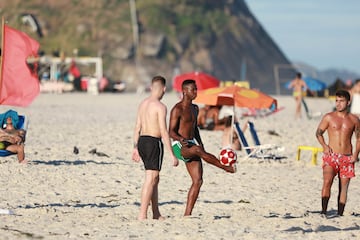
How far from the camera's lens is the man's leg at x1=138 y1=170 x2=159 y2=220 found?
368 inches

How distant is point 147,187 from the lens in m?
9.37

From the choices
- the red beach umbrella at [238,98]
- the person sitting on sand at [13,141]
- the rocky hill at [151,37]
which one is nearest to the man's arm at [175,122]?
the person sitting on sand at [13,141]

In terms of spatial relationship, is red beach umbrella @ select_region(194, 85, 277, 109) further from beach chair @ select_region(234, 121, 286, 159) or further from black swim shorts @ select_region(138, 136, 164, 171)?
black swim shorts @ select_region(138, 136, 164, 171)

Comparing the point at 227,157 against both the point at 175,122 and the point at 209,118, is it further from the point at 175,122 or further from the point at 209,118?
the point at 209,118

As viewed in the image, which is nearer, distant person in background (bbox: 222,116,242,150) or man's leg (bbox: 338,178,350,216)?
man's leg (bbox: 338,178,350,216)

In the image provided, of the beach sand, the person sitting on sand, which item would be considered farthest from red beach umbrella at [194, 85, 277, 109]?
the person sitting on sand

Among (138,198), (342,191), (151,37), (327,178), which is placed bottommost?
(138,198)

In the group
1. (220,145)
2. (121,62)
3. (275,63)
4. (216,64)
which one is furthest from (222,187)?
(275,63)

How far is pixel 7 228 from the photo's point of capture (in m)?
8.81

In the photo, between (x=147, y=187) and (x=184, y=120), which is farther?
(x=184, y=120)

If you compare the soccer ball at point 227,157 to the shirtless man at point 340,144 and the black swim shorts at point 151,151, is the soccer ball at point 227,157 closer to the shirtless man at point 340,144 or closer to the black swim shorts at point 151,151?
the black swim shorts at point 151,151

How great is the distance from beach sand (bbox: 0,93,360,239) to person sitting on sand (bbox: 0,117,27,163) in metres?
0.23

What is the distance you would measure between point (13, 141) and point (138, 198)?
2772mm

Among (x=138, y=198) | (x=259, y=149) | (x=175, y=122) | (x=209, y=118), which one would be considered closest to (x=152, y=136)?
(x=175, y=122)
